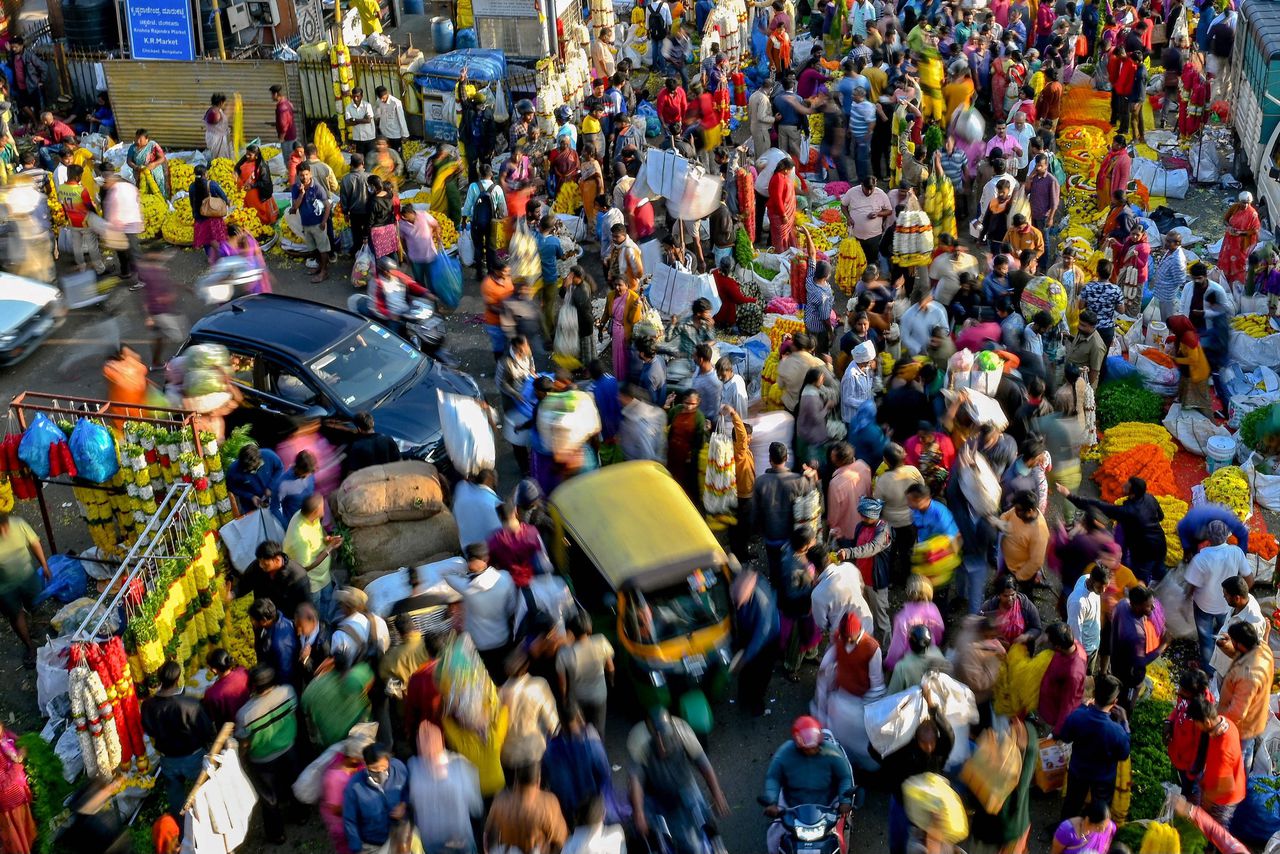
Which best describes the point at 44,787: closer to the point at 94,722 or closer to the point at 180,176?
the point at 94,722

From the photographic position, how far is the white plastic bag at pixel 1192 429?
12938 millimetres

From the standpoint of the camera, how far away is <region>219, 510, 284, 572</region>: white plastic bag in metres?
10.4

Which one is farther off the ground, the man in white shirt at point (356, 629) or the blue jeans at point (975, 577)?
the man in white shirt at point (356, 629)

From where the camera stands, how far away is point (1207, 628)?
33.0ft

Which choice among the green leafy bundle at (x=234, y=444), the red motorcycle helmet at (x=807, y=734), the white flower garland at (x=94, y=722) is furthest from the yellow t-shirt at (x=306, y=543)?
the red motorcycle helmet at (x=807, y=734)

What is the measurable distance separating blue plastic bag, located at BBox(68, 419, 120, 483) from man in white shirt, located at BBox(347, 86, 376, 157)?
384 inches

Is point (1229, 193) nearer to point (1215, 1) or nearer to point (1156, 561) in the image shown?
point (1215, 1)

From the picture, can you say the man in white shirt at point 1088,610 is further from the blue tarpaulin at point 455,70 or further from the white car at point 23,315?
the blue tarpaulin at point 455,70

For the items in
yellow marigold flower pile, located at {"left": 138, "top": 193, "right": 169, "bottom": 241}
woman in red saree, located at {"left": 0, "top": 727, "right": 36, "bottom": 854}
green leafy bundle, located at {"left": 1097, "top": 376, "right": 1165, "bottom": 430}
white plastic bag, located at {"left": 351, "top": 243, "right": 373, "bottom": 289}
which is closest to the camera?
woman in red saree, located at {"left": 0, "top": 727, "right": 36, "bottom": 854}

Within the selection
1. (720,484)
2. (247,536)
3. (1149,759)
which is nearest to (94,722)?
(247,536)

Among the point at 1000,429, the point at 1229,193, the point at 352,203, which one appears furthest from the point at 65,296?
the point at 1229,193

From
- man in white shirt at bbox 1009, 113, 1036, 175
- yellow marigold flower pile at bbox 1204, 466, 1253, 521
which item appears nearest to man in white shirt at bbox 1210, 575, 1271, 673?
yellow marigold flower pile at bbox 1204, 466, 1253, 521

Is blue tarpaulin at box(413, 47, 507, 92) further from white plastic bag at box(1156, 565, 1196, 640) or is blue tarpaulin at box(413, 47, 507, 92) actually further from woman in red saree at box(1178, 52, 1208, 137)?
white plastic bag at box(1156, 565, 1196, 640)

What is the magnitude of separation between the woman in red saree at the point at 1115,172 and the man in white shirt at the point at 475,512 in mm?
9116
